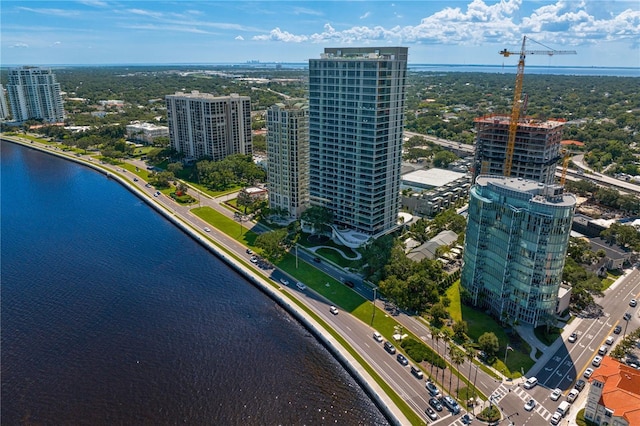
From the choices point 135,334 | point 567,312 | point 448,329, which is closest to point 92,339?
point 135,334

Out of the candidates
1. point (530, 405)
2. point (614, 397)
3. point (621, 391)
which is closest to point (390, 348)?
point (530, 405)

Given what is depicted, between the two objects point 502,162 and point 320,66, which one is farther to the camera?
point 502,162

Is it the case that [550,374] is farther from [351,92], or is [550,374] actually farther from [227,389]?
[351,92]

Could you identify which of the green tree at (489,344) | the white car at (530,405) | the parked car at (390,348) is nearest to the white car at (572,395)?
the white car at (530,405)

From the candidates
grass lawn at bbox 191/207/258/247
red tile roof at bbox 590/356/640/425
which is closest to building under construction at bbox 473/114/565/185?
grass lawn at bbox 191/207/258/247

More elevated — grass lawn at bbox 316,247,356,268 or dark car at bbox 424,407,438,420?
grass lawn at bbox 316,247,356,268

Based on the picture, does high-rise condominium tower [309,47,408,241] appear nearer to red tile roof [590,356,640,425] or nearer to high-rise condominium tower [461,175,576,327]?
high-rise condominium tower [461,175,576,327]
